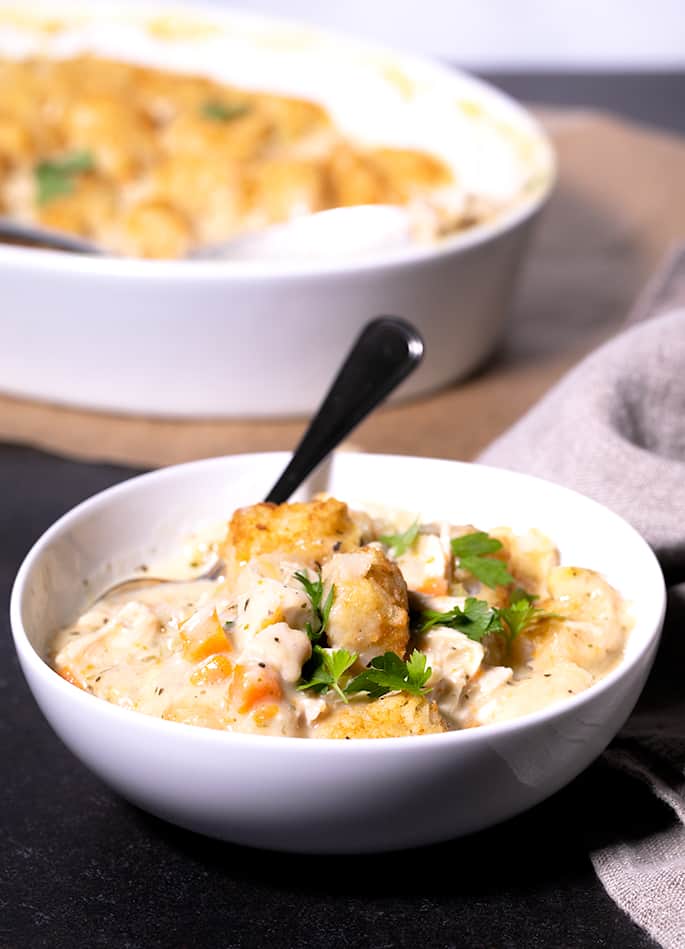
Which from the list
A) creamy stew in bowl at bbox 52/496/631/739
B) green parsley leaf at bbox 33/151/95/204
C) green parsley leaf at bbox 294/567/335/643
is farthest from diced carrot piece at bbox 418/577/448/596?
green parsley leaf at bbox 33/151/95/204

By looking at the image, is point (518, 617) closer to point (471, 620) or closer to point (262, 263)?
point (471, 620)

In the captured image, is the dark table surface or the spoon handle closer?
the dark table surface

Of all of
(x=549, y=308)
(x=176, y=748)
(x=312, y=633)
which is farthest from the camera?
(x=549, y=308)

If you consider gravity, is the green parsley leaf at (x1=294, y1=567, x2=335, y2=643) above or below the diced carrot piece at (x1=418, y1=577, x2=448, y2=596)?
above

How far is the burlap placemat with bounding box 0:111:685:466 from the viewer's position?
2.54m

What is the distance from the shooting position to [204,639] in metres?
1.41

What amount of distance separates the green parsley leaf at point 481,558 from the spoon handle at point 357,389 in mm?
258

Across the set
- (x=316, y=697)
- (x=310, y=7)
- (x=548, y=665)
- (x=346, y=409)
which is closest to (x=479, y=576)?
(x=548, y=665)

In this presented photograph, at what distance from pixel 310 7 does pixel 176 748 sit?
572 centimetres

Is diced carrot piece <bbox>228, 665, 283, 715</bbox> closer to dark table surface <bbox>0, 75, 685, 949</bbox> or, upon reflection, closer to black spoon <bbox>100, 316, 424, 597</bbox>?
dark table surface <bbox>0, 75, 685, 949</bbox>

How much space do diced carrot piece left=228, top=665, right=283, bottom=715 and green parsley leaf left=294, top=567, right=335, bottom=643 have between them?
8cm

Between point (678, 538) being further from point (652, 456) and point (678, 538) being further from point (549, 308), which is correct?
point (549, 308)

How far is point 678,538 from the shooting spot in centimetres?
177

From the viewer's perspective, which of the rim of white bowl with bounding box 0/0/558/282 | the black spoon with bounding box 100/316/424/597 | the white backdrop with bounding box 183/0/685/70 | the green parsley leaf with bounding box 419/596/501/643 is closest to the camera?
the green parsley leaf with bounding box 419/596/501/643
